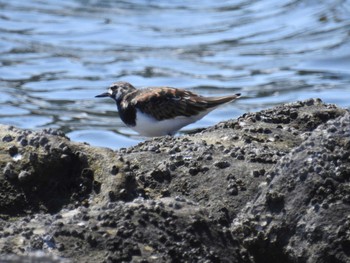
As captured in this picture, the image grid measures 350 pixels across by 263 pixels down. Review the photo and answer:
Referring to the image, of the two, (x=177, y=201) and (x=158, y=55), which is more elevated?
(x=158, y=55)

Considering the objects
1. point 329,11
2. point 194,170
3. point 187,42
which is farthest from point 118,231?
point 329,11

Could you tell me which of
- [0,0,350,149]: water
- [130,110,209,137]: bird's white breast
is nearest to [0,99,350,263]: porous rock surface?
[130,110,209,137]: bird's white breast

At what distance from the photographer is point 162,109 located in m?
6.50

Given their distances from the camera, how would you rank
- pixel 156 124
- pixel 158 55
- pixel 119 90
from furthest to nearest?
pixel 158 55 < pixel 119 90 < pixel 156 124

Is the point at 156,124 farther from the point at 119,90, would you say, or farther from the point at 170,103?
the point at 119,90

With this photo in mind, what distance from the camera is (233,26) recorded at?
12727 millimetres

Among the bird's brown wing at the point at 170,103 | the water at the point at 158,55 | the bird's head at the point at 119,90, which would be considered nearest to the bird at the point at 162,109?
the bird's brown wing at the point at 170,103

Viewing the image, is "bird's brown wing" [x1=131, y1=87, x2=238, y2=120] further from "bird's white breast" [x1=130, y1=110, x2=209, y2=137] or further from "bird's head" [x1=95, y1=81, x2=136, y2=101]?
"bird's head" [x1=95, y1=81, x2=136, y2=101]

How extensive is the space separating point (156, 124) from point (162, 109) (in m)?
0.10

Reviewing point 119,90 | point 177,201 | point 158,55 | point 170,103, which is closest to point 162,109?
point 170,103

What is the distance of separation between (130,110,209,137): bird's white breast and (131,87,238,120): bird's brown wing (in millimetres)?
26

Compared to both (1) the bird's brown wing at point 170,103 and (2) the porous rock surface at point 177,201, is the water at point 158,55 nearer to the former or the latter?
(1) the bird's brown wing at point 170,103

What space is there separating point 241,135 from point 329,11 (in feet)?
28.0

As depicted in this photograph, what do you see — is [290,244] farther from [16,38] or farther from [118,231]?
[16,38]
